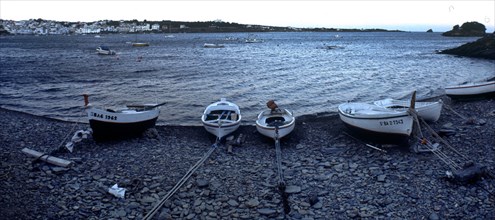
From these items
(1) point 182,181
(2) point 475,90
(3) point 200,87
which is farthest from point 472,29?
(1) point 182,181

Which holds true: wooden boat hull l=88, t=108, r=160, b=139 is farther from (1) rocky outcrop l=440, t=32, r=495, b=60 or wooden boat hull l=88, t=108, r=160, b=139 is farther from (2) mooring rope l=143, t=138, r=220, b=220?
(1) rocky outcrop l=440, t=32, r=495, b=60

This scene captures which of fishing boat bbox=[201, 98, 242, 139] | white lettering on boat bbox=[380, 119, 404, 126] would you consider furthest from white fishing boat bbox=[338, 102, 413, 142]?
fishing boat bbox=[201, 98, 242, 139]

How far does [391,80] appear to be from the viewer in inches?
1544

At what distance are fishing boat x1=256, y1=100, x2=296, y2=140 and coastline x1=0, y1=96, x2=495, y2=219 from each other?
0.60 metres

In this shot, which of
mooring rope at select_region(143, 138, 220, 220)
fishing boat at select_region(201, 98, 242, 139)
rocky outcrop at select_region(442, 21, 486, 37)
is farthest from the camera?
rocky outcrop at select_region(442, 21, 486, 37)

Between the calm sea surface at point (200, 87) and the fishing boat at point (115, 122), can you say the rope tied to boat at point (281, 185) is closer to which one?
the fishing boat at point (115, 122)

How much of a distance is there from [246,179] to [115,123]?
7012 mm

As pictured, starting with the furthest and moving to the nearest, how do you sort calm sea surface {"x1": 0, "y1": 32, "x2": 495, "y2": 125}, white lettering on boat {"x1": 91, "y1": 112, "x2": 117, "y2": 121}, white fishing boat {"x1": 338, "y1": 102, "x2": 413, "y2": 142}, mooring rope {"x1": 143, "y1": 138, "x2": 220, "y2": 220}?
calm sea surface {"x1": 0, "y1": 32, "x2": 495, "y2": 125}
white lettering on boat {"x1": 91, "y1": 112, "x2": 117, "y2": 121}
white fishing boat {"x1": 338, "y1": 102, "x2": 413, "y2": 142}
mooring rope {"x1": 143, "y1": 138, "x2": 220, "y2": 220}

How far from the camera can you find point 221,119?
17250 mm

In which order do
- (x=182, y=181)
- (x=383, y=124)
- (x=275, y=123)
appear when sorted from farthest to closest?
(x=275, y=123)
(x=383, y=124)
(x=182, y=181)

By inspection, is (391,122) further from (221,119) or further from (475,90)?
(475,90)

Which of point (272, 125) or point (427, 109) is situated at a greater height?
point (427, 109)

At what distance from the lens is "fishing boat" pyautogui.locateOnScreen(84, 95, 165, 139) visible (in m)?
15.2

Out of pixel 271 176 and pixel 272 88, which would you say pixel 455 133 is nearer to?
pixel 271 176
